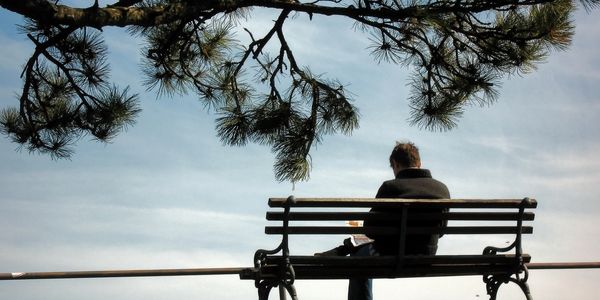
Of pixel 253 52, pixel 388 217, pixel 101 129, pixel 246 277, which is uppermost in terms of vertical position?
pixel 253 52

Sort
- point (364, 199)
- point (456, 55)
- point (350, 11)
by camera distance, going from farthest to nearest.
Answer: point (456, 55)
point (350, 11)
point (364, 199)

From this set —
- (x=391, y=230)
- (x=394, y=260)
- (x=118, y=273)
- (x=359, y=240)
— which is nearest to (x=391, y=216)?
(x=391, y=230)

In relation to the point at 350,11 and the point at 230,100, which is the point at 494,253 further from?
the point at 230,100

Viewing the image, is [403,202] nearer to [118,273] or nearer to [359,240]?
[359,240]

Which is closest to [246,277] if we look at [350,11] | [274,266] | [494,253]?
[274,266]

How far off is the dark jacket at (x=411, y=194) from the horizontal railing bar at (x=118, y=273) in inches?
23.9

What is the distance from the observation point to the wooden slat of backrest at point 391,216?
362 centimetres

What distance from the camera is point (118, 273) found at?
3.84 meters

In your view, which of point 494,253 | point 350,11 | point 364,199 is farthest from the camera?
point 350,11

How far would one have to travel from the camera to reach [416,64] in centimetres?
646

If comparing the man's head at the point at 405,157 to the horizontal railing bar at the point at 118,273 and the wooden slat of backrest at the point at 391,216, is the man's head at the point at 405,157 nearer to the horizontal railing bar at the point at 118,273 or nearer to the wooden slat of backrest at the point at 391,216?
the wooden slat of backrest at the point at 391,216

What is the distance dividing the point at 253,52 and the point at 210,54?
460 millimetres

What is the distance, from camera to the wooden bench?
11.9 ft

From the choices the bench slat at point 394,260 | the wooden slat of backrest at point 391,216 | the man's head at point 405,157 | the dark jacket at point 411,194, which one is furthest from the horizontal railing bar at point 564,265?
the man's head at point 405,157
